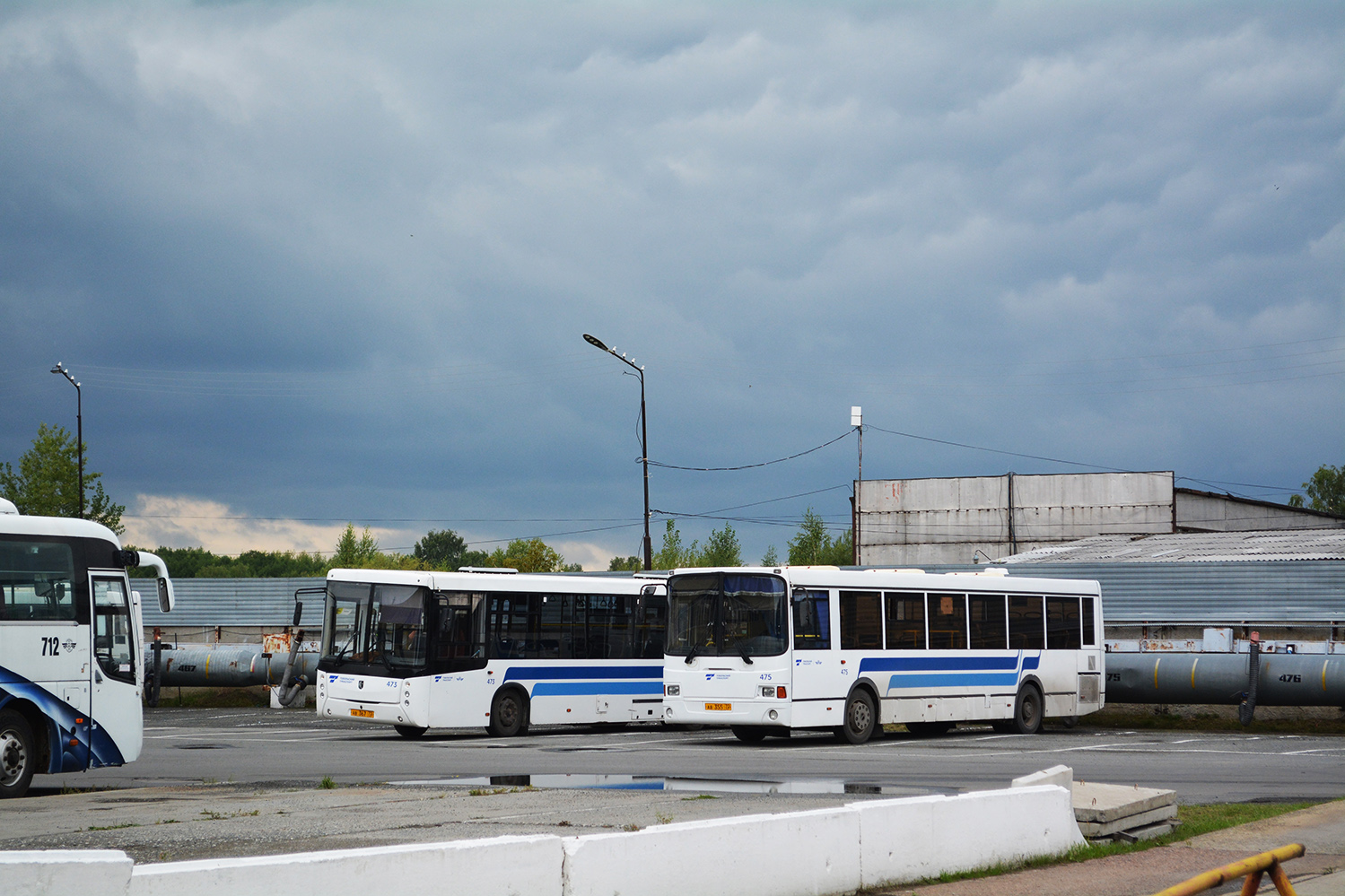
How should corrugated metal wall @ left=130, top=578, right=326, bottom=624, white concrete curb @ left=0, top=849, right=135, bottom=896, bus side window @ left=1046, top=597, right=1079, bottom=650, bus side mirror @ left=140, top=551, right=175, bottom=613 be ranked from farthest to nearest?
corrugated metal wall @ left=130, top=578, right=326, bottom=624
bus side window @ left=1046, top=597, right=1079, bottom=650
bus side mirror @ left=140, top=551, right=175, bottom=613
white concrete curb @ left=0, top=849, right=135, bottom=896

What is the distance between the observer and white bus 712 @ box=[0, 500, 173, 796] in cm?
1403

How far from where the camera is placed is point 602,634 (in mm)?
25234

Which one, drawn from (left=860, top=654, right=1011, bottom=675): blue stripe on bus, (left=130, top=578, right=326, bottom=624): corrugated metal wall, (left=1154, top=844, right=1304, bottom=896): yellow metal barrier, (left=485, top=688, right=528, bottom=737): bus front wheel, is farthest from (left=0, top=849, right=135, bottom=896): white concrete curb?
(left=130, top=578, right=326, bottom=624): corrugated metal wall

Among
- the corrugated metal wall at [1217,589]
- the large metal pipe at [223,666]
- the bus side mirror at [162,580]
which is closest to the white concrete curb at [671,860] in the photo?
the bus side mirror at [162,580]

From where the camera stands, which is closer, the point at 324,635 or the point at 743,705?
the point at 743,705

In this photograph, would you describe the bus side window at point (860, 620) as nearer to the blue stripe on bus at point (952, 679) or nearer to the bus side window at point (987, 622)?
the blue stripe on bus at point (952, 679)

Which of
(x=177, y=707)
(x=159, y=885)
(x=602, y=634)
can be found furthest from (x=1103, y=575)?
(x=159, y=885)

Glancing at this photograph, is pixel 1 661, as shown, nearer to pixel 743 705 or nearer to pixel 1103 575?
pixel 743 705

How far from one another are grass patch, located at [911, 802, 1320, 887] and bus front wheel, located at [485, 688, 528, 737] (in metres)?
13.4

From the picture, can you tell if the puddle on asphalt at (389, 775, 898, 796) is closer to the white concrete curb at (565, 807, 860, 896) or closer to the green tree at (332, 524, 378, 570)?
the white concrete curb at (565, 807, 860, 896)

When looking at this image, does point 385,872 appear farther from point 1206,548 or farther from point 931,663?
point 1206,548

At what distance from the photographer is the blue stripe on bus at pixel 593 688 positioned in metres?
24.3

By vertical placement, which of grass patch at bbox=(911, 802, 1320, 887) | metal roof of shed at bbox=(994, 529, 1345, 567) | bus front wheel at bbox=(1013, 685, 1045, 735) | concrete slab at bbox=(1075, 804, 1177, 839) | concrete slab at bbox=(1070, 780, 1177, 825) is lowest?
bus front wheel at bbox=(1013, 685, 1045, 735)

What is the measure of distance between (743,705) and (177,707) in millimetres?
21679
